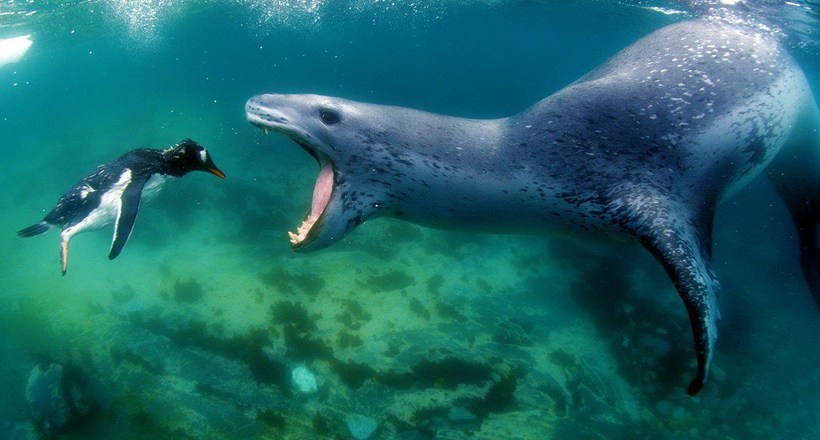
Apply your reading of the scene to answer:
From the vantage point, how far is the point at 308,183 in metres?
10.9

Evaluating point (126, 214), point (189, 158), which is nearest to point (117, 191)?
point (126, 214)

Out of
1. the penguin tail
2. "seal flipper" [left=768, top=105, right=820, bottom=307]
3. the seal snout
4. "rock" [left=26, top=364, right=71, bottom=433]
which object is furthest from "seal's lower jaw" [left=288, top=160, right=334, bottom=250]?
"rock" [left=26, top=364, right=71, bottom=433]

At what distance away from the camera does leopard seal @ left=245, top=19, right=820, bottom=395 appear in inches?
105

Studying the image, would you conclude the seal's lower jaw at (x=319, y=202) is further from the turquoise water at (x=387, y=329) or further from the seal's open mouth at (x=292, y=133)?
the turquoise water at (x=387, y=329)

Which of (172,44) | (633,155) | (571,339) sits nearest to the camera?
(633,155)

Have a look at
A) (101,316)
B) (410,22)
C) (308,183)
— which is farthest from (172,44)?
(101,316)

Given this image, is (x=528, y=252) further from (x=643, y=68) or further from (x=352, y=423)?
(x=643, y=68)

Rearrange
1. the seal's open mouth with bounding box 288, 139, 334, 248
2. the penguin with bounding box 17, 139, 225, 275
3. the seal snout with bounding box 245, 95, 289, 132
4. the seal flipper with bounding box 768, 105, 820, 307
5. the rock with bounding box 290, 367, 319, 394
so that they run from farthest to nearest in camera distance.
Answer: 1. the rock with bounding box 290, 367, 319, 394
2. the seal flipper with bounding box 768, 105, 820, 307
3. the penguin with bounding box 17, 139, 225, 275
4. the seal's open mouth with bounding box 288, 139, 334, 248
5. the seal snout with bounding box 245, 95, 289, 132

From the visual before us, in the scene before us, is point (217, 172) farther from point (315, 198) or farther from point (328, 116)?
point (328, 116)

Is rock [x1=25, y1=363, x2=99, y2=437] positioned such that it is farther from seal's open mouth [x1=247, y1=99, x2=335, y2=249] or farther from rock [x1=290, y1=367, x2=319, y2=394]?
seal's open mouth [x1=247, y1=99, x2=335, y2=249]

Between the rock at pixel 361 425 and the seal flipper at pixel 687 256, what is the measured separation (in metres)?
3.34

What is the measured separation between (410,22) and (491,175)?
29.5 metres

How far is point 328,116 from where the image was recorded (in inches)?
108

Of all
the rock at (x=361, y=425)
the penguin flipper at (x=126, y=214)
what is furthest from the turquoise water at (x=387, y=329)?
the penguin flipper at (x=126, y=214)
